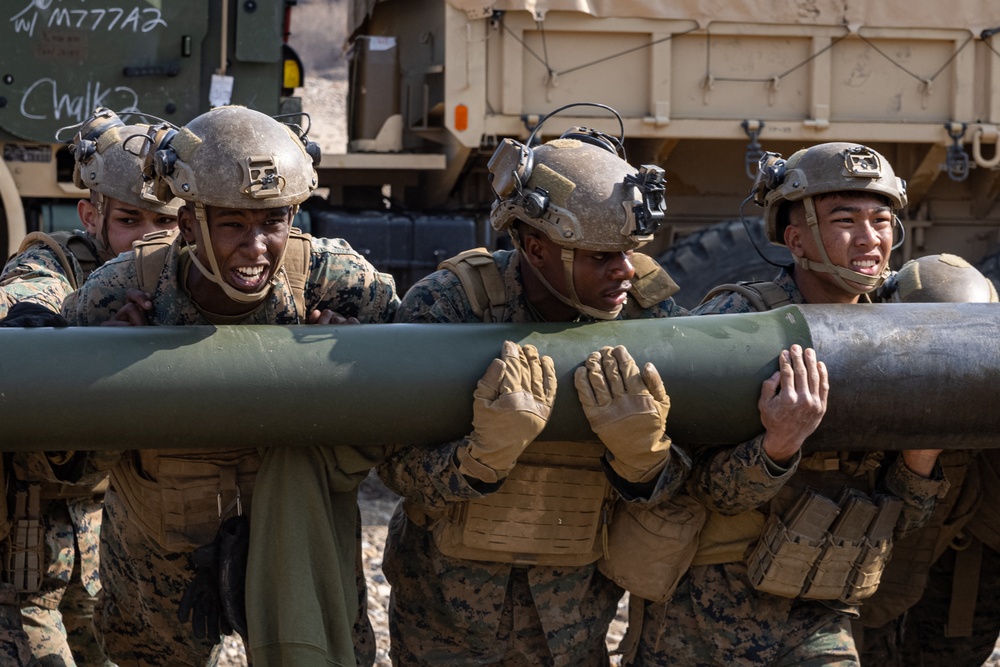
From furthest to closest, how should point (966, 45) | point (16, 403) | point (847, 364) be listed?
point (966, 45), point (847, 364), point (16, 403)

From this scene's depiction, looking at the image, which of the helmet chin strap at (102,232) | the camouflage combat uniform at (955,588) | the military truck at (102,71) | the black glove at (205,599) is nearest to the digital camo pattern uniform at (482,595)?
the black glove at (205,599)

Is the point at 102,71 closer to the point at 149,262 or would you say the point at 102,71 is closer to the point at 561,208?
the point at 149,262

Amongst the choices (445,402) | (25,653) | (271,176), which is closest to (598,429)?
(445,402)

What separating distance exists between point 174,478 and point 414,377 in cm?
Answer: 81

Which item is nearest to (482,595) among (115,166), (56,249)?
(56,249)

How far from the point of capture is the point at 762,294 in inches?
167

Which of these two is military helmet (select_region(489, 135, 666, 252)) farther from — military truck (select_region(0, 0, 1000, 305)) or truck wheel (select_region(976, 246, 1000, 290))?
truck wheel (select_region(976, 246, 1000, 290))

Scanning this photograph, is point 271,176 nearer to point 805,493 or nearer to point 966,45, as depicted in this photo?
point 805,493

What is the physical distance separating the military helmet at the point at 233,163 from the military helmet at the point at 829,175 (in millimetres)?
1477

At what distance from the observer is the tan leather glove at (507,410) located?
3670mm

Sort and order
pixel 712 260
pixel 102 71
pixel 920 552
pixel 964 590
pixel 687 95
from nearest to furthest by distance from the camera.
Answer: pixel 920 552, pixel 964 590, pixel 102 71, pixel 687 95, pixel 712 260

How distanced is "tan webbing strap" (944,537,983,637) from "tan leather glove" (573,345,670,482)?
1.78 m

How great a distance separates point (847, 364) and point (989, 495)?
1111 millimetres

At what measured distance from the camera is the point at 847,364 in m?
3.93
